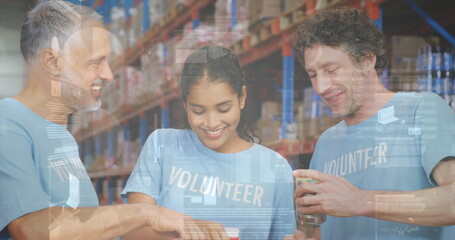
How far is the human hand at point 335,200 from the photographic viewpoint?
9.77 feet

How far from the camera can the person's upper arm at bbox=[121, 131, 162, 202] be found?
3002 millimetres

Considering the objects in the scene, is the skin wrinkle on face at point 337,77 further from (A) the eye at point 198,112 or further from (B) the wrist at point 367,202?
(A) the eye at point 198,112

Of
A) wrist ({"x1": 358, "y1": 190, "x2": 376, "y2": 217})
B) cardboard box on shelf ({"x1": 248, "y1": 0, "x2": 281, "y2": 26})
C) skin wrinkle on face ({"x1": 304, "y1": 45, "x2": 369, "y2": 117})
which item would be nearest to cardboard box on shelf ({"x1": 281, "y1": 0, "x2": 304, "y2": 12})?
cardboard box on shelf ({"x1": 248, "y1": 0, "x2": 281, "y2": 26})

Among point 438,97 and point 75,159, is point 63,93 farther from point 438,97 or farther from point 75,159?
point 438,97

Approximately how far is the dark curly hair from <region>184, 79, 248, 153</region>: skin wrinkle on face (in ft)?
1.54

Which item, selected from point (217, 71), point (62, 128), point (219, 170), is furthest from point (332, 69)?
point (62, 128)

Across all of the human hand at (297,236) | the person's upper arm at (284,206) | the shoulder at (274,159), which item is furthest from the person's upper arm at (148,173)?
the human hand at (297,236)

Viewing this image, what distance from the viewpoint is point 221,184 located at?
3.02 meters

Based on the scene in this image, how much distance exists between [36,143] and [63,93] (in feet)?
1.04

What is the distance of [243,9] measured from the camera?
3.03 m

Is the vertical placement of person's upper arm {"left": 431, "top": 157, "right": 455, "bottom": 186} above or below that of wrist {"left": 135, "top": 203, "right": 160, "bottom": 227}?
above

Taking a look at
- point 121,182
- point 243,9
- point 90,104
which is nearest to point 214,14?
point 243,9

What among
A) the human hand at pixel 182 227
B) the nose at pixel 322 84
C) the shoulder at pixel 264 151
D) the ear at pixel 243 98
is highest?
the nose at pixel 322 84

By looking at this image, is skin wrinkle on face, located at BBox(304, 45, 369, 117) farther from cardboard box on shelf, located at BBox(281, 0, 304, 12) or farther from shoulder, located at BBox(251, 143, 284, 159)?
shoulder, located at BBox(251, 143, 284, 159)
